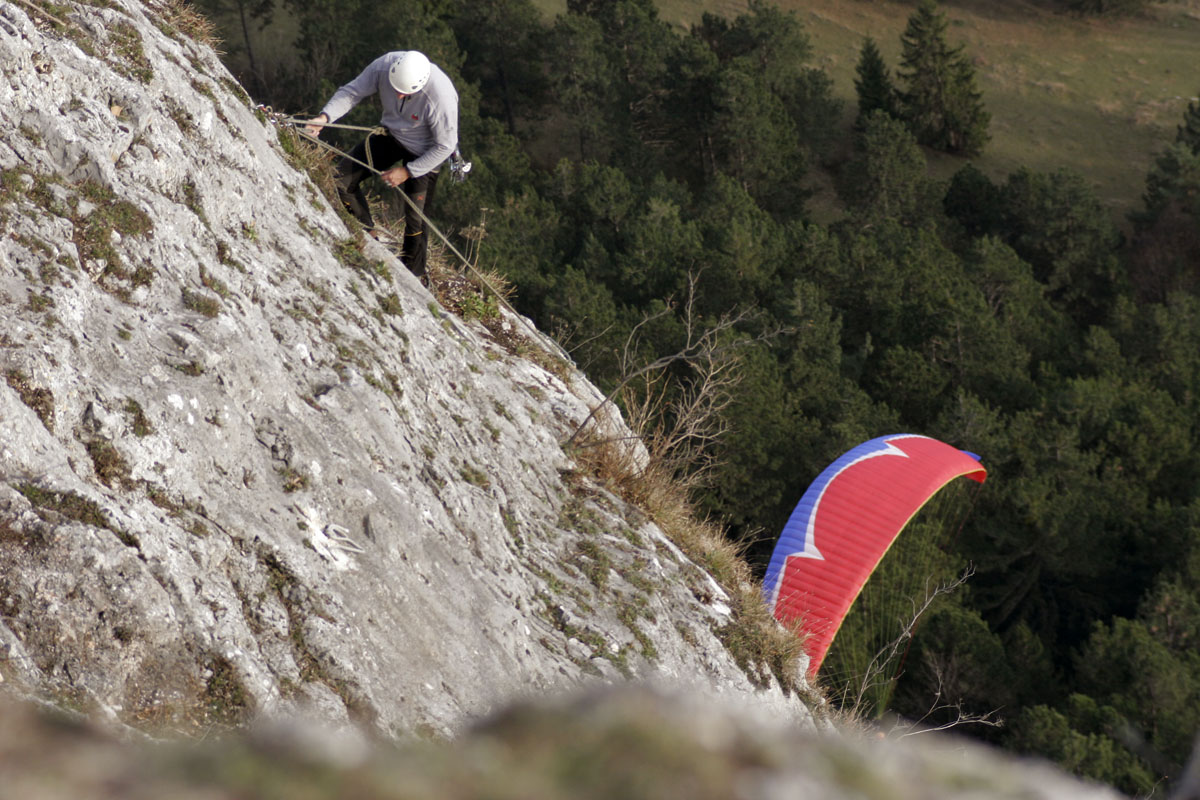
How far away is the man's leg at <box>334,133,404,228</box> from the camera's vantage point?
6.89 m

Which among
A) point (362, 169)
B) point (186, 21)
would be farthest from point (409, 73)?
point (186, 21)

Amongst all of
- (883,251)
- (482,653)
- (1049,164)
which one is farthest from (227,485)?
(1049,164)

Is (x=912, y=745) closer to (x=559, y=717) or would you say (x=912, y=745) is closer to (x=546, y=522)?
(x=559, y=717)

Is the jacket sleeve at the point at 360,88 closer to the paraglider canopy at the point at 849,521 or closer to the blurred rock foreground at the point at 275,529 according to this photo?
the blurred rock foreground at the point at 275,529

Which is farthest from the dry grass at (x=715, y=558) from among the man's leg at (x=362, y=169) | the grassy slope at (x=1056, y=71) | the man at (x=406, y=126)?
the grassy slope at (x=1056, y=71)

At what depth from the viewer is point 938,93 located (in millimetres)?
39031

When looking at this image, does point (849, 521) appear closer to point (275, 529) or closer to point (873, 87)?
point (275, 529)

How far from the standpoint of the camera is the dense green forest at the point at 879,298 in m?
16.7

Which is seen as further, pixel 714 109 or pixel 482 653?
pixel 714 109

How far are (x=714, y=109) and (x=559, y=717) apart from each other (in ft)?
105

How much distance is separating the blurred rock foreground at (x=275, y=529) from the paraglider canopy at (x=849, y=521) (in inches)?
186

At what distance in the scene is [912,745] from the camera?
55.4 inches

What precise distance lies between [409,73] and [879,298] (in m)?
19.3

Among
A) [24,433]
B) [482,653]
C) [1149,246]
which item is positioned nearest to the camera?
[24,433]
